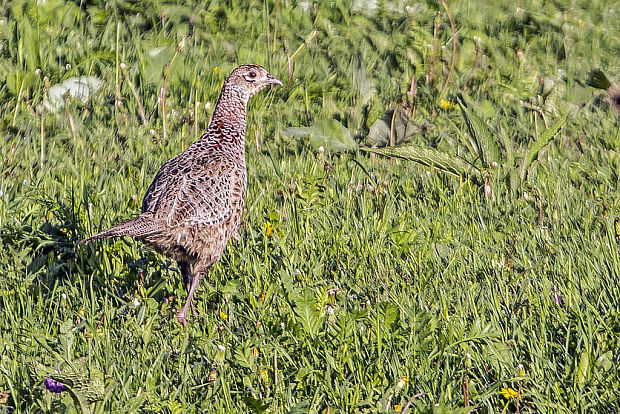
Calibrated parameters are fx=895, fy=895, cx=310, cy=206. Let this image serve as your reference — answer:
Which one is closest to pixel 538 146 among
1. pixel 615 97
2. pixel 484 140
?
pixel 484 140

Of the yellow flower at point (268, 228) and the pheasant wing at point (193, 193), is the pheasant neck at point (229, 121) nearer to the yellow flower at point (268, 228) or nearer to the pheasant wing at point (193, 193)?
the pheasant wing at point (193, 193)

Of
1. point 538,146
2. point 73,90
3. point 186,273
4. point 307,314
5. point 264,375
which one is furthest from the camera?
point 73,90

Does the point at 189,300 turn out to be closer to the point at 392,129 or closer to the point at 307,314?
the point at 307,314

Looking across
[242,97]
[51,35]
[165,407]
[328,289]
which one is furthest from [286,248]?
[51,35]

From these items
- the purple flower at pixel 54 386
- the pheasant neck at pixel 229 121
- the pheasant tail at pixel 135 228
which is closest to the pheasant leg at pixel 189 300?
the pheasant tail at pixel 135 228

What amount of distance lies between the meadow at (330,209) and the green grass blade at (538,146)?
0.01m

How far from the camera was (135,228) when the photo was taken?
4.70 meters

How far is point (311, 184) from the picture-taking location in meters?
5.83

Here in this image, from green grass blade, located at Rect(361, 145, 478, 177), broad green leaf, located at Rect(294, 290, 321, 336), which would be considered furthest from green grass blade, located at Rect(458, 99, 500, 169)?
broad green leaf, located at Rect(294, 290, 321, 336)

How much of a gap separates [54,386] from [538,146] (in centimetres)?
383

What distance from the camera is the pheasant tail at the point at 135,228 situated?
4578 millimetres

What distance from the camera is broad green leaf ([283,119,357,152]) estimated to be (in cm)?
700

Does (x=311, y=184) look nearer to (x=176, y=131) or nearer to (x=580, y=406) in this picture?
(x=176, y=131)

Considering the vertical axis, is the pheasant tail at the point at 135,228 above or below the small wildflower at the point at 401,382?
above
